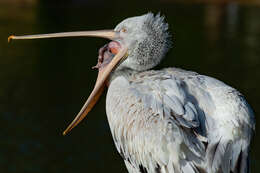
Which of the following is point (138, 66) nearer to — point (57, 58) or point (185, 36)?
point (57, 58)

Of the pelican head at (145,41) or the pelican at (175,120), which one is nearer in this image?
the pelican at (175,120)

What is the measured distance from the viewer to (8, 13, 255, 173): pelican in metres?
3.09

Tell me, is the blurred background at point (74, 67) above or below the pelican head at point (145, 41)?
below

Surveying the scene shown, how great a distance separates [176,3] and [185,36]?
731 centimetres

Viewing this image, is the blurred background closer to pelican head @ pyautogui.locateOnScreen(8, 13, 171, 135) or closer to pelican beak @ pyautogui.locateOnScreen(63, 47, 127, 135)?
pelican beak @ pyautogui.locateOnScreen(63, 47, 127, 135)

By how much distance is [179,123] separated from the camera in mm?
3109

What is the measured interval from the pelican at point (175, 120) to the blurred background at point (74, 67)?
297cm

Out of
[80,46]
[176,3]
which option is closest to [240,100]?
[80,46]

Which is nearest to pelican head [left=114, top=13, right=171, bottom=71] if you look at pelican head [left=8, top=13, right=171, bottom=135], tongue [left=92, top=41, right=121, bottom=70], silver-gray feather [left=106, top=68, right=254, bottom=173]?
pelican head [left=8, top=13, right=171, bottom=135]

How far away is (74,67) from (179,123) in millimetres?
7849

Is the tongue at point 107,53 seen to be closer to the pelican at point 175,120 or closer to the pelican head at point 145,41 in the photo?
the pelican head at point 145,41

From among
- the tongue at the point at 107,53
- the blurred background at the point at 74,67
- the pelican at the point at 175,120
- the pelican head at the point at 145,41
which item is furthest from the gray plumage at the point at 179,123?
the blurred background at the point at 74,67

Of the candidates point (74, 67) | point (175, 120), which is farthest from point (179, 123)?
point (74, 67)

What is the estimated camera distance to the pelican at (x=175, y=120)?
10.1ft
